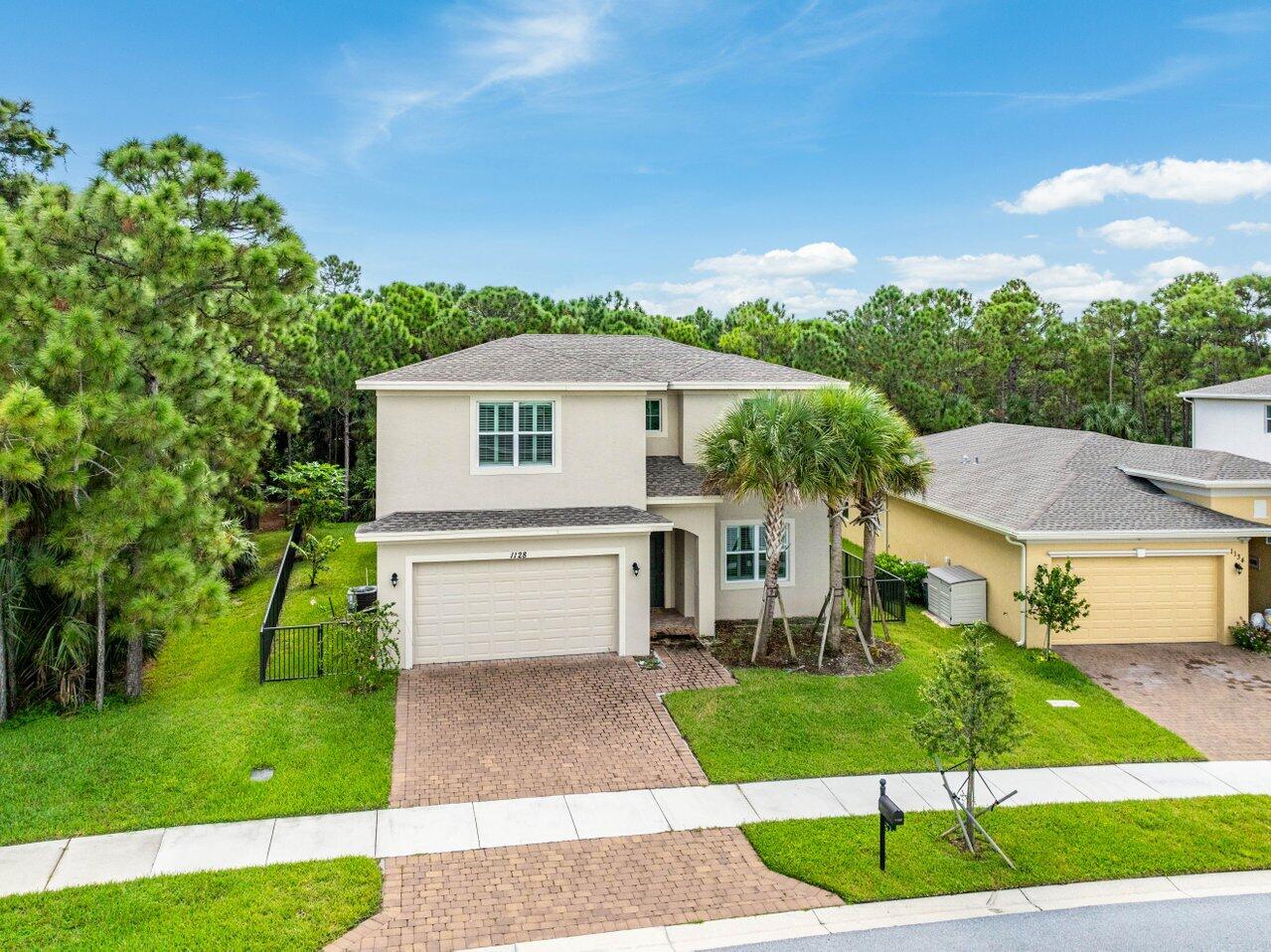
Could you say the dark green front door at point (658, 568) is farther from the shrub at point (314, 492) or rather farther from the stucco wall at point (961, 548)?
the shrub at point (314, 492)

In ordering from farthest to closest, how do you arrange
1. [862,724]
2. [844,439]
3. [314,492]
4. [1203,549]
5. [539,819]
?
1. [314,492]
2. [1203,549]
3. [844,439]
4. [862,724]
5. [539,819]

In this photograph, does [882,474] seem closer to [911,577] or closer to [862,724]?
[862,724]

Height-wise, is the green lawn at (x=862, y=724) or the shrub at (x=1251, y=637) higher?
the shrub at (x=1251, y=637)

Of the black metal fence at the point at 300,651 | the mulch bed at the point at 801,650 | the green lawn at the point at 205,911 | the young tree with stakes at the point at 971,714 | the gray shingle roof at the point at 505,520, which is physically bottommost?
the green lawn at the point at 205,911

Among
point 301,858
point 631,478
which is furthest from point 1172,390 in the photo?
point 301,858

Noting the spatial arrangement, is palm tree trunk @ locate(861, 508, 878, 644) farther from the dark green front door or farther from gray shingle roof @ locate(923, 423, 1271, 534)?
the dark green front door

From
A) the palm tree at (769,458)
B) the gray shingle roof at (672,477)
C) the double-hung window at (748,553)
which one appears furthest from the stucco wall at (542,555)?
the double-hung window at (748,553)

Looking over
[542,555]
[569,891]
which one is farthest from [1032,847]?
[542,555]
